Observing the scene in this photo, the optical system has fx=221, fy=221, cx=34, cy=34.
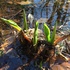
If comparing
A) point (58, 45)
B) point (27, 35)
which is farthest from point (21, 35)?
point (58, 45)

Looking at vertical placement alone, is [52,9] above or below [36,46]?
above

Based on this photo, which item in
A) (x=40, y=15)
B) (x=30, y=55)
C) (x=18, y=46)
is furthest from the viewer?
(x=40, y=15)

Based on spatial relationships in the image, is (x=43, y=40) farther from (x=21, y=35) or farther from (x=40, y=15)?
(x=40, y=15)

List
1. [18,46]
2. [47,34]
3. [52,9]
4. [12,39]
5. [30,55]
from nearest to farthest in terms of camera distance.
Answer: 1. [47,34]
2. [30,55]
3. [18,46]
4. [12,39]
5. [52,9]

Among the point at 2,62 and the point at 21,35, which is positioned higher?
the point at 21,35

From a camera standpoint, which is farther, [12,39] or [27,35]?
[12,39]

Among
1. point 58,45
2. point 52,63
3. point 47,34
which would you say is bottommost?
point 52,63

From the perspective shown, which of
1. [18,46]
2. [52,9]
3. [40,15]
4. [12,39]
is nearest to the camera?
[18,46]

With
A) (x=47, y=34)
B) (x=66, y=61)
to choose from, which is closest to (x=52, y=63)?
A: (x=66, y=61)

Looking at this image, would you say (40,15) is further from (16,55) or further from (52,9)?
(16,55)
